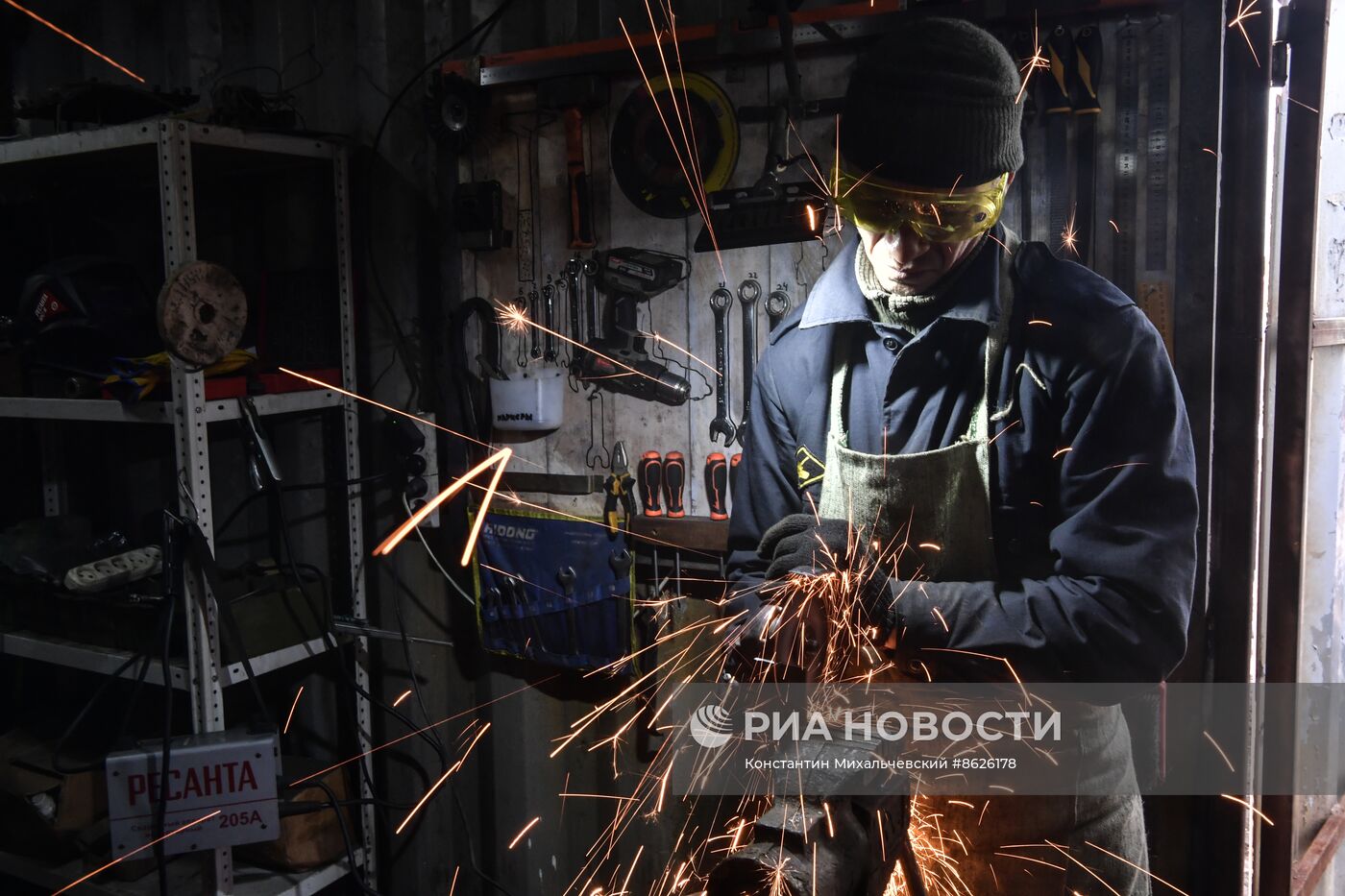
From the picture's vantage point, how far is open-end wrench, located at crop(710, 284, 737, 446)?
2.06 meters

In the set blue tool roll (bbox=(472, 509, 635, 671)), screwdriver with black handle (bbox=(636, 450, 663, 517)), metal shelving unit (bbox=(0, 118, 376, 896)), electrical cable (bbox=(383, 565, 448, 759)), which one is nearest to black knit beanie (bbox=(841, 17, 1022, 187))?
screwdriver with black handle (bbox=(636, 450, 663, 517))

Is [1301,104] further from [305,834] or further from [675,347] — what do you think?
[305,834]

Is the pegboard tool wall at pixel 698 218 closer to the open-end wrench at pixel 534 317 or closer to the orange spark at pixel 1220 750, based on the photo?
the open-end wrench at pixel 534 317

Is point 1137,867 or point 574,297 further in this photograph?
point 574,297

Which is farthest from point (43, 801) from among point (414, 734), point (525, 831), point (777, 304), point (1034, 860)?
point (1034, 860)

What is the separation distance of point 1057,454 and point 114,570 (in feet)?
6.91

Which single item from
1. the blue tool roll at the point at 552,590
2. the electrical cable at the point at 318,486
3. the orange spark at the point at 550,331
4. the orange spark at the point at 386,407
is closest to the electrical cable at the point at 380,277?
the orange spark at the point at 386,407

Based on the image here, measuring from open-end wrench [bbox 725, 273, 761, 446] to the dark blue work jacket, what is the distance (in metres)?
0.25

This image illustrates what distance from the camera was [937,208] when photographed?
5.44 feet

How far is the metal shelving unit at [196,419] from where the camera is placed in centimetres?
207

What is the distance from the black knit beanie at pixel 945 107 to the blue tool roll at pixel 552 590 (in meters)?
1.05

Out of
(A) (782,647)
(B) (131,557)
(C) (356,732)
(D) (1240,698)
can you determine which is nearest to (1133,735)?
(D) (1240,698)

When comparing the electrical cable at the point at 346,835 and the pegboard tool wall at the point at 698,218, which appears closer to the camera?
the pegboard tool wall at the point at 698,218

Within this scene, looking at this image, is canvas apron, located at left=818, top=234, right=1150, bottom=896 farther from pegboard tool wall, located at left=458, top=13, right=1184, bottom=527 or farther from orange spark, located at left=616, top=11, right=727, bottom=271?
orange spark, located at left=616, top=11, right=727, bottom=271
